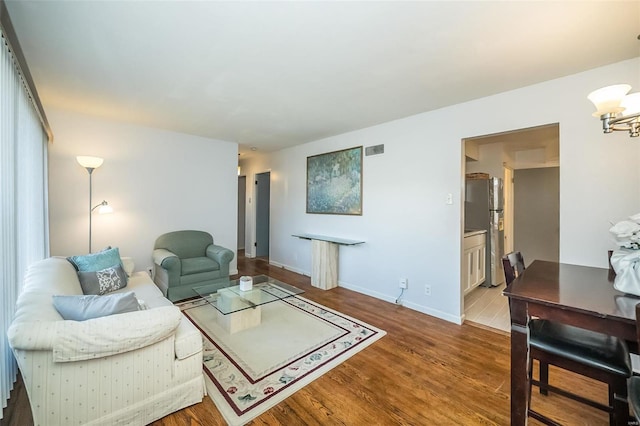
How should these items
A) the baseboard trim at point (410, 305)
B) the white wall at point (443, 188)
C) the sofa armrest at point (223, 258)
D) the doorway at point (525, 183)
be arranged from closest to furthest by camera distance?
the white wall at point (443, 188), the baseboard trim at point (410, 305), the sofa armrest at point (223, 258), the doorway at point (525, 183)

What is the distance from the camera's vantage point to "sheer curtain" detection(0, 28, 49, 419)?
1.44 meters

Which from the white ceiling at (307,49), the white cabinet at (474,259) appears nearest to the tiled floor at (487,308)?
the white cabinet at (474,259)

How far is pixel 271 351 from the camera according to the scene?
2248 millimetres

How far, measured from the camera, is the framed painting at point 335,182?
3.98 metres

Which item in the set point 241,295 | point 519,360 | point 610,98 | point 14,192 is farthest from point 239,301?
point 610,98

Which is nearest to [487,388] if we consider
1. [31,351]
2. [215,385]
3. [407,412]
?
[407,412]

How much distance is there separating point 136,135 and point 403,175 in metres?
3.85

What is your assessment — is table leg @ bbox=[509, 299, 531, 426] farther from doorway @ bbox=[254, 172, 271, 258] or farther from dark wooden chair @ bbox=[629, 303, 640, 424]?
doorway @ bbox=[254, 172, 271, 258]

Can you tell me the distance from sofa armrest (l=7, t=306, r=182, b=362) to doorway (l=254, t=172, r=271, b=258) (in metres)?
4.82

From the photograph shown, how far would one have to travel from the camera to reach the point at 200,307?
10.4ft

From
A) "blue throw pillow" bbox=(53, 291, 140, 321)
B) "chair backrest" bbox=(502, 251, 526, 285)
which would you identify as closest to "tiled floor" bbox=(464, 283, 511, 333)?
"chair backrest" bbox=(502, 251, 526, 285)

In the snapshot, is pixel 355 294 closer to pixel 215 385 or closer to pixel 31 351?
pixel 215 385

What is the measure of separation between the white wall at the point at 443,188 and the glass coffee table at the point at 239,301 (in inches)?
60.2

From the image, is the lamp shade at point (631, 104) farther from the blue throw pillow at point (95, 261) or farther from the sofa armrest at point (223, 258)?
the blue throw pillow at point (95, 261)
